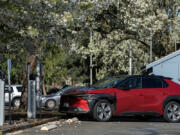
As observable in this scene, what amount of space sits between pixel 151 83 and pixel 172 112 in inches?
48.8

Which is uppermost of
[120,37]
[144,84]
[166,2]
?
[166,2]

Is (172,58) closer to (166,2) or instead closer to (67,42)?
(67,42)

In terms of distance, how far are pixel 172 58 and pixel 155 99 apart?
884 centimetres

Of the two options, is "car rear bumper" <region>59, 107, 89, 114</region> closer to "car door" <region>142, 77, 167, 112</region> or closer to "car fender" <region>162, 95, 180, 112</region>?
"car door" <region>142, 77, 167, 112</region>

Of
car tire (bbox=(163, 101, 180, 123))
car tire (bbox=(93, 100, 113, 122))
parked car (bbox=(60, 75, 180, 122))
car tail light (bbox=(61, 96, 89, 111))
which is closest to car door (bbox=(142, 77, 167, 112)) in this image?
parked car (bbox=(60, 75, 180, 122))

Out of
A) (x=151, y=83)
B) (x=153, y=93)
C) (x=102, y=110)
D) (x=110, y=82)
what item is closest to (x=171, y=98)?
(x=153, y=93)

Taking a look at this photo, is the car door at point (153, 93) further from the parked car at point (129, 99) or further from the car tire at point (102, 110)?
the car tire at point (102, 110)

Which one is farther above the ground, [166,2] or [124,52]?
[166,2]

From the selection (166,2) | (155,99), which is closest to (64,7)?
(155,99)

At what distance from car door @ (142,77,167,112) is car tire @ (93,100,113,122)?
133cm

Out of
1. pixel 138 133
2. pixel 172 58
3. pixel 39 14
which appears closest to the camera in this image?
pixel 138 133

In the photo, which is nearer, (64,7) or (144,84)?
(64,7)

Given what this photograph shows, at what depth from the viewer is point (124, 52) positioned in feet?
151

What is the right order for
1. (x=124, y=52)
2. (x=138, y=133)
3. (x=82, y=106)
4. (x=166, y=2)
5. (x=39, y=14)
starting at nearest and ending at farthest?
(x=138, y=133) < (x=39, y=14) < (x=82, y=106) < (x=166, y=2) < (x=124, y=52)
